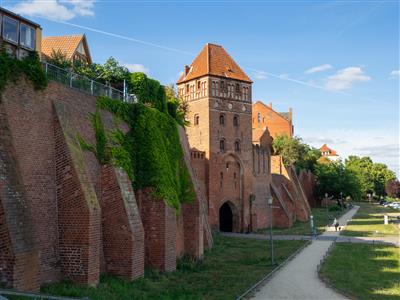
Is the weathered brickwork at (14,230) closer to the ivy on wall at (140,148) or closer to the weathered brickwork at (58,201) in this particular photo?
the weathered brickwork at (58,201)

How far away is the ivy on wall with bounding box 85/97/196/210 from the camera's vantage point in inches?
692

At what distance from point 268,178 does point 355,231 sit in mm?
10166

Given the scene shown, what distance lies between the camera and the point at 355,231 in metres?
40.0

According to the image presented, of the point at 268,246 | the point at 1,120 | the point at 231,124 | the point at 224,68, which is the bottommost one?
the point at 268,246

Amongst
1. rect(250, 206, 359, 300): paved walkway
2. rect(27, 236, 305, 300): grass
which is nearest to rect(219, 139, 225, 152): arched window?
rect(27, 236, 305, 300): grass

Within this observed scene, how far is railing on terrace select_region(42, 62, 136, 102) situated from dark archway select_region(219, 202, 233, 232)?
22358 millimetres

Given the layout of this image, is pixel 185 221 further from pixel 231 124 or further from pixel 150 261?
pixel 231 124

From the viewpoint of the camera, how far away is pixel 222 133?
40250mm

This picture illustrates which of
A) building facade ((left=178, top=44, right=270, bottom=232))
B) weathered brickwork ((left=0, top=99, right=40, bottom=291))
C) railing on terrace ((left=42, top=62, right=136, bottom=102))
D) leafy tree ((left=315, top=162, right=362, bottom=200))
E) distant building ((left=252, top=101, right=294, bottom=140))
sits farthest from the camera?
distant building ((left=252, top=101, right=294, bottom=140))

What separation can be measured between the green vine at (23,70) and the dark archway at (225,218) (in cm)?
2863

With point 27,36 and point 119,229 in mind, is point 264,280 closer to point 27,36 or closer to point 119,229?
point 119,229

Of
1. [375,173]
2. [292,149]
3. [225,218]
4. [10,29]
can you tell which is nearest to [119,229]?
[10,29]

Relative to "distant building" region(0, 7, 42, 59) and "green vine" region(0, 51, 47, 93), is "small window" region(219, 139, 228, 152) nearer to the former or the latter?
"distant building" region(0, 7, 42, 59)

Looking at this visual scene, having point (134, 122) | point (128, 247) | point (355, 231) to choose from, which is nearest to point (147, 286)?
Result: point (128, 247)
